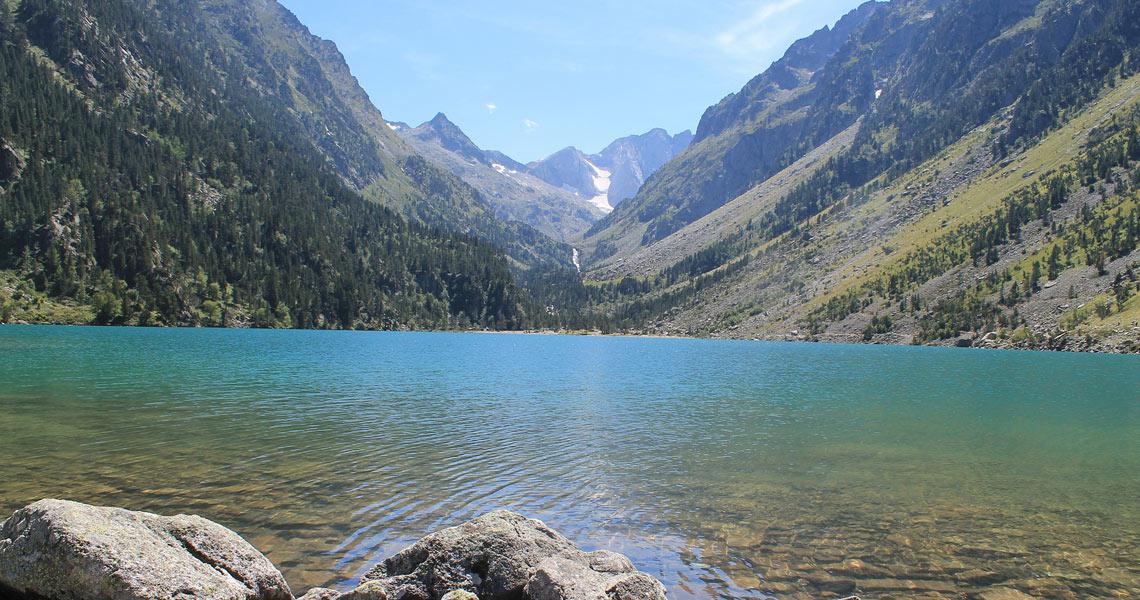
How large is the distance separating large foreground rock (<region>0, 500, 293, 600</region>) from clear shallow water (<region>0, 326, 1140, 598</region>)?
4.24 metres

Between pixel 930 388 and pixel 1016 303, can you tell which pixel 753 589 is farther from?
pixel 1016 303

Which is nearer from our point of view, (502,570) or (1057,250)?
(502,570)

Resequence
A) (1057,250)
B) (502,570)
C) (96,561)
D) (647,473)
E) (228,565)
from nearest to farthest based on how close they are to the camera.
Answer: (96,561)
(228,565)
(502,570)
(647,473)
(1057,250)

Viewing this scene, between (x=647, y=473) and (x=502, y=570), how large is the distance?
15091mm

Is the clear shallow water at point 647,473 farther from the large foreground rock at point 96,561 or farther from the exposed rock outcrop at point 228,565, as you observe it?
the large foreground rock at point 96,561

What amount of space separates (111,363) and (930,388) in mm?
82921

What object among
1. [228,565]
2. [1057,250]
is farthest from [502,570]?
[1057,250]


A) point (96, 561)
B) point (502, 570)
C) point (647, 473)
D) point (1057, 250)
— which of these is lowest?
point (647, 473)

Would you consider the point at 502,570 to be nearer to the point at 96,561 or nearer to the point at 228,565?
the point at 228,565

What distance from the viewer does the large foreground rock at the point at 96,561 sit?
382 inches

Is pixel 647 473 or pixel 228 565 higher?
pixel 228 565

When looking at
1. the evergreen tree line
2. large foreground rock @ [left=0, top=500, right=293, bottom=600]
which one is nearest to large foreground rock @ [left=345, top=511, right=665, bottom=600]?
large foreground rock @ [left=0, top=500, right=293, bottom=600]

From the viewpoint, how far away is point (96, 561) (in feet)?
32.0

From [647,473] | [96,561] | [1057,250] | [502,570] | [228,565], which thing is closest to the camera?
[96,561]
